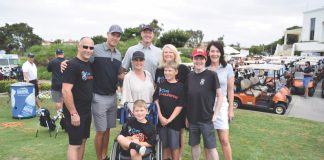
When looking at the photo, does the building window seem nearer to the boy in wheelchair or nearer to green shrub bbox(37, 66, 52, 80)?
green shrub bbox(37, 66, 52, 80)

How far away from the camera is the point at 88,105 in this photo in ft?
12.3

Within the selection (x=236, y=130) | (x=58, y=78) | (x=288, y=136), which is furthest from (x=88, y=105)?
(x=288, y=136)

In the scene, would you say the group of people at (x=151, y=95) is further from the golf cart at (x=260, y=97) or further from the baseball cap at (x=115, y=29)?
the golf cart at (x=260, y=97)

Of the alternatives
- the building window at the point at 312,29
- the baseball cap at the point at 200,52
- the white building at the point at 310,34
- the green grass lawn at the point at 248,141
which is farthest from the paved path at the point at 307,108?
the building window at the point at 312,29

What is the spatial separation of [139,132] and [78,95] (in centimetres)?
92

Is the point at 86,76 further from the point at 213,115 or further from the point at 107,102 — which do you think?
the point at 213,115

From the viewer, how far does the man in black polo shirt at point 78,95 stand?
3490 mm

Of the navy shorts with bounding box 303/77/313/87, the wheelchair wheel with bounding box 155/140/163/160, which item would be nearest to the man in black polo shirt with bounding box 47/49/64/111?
the wheelchair wheel with bounding box 155/140/163/160

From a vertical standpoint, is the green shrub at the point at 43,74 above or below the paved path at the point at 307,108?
above

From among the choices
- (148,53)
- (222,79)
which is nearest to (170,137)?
(222,79)

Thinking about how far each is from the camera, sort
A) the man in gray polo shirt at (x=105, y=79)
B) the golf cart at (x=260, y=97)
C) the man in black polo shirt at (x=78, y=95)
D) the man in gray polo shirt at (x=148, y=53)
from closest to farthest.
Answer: the man in black polo shirt at (x=78, y=95)
the man in gray polo shirt at (x=105, y=79)
the man in gray polo shirt at (x=148, y=53)
the golf cart at (x=260, y=97)

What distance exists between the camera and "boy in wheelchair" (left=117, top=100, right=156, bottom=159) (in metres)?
3.43

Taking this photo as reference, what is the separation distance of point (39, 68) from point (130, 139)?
2229cm

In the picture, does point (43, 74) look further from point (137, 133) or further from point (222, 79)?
point (222, 79)
